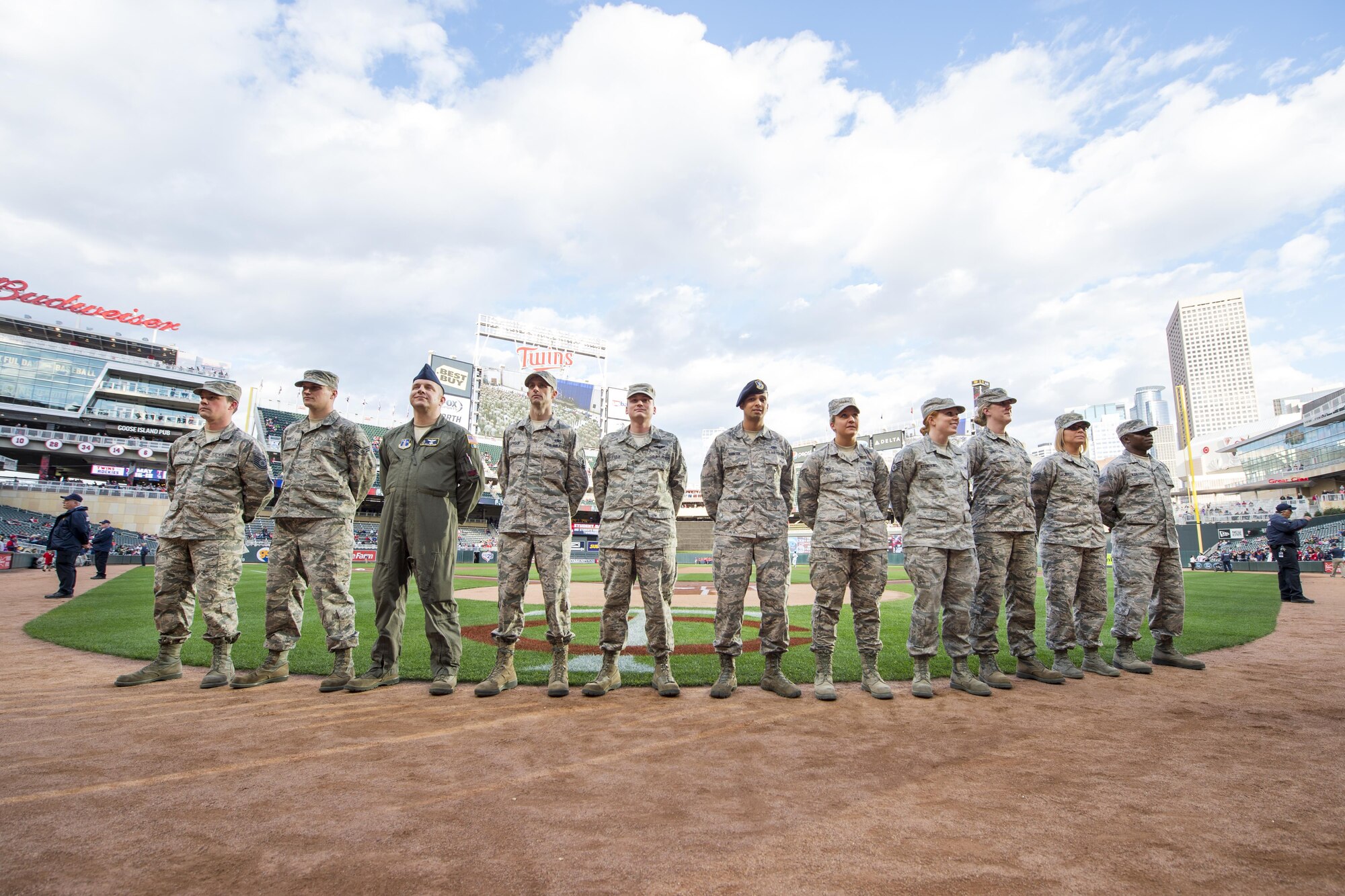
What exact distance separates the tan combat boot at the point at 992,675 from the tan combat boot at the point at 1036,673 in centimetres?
24

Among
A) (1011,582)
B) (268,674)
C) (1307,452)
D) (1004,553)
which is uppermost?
(1307,452)

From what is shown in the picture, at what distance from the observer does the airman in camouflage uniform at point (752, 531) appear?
4.70m

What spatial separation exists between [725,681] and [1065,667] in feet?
9.64

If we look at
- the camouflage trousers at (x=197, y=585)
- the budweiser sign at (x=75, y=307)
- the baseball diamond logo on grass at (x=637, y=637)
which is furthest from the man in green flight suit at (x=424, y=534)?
the budweiser sign at (x=75, y=307)

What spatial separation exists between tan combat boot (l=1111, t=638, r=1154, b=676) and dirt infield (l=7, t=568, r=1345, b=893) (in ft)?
2.94

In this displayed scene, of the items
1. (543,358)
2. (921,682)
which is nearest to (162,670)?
(921,682)

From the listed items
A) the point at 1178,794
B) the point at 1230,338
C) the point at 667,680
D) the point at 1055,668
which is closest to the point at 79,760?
the point at 667,680

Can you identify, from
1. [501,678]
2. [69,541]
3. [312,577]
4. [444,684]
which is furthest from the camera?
[69,541]

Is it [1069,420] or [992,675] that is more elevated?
[1069,420]

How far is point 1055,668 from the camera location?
206 inches

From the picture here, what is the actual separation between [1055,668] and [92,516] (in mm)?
52630

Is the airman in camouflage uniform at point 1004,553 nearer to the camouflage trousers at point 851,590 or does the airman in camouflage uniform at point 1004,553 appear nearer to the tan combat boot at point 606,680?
the camouflage trousers at point 851,590

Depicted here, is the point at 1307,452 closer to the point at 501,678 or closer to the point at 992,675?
the point at 992,675

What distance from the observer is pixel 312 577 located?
4.68 m
